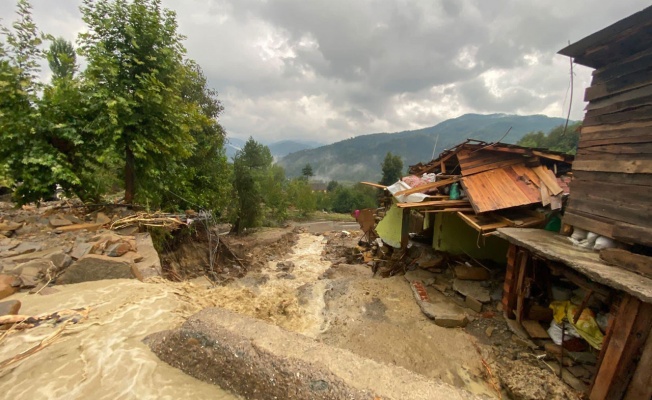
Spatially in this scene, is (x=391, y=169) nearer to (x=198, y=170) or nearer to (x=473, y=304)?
(x=198, y=170)

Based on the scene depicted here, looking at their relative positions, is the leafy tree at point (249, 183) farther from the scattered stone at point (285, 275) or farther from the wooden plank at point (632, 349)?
the wooden plank at point (632, 349)

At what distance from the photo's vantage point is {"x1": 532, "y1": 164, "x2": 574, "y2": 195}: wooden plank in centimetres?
659

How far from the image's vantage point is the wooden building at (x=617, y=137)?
4.38 meters

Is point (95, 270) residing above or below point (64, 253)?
below

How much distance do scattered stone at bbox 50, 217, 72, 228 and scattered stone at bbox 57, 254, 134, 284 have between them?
94.7 inches

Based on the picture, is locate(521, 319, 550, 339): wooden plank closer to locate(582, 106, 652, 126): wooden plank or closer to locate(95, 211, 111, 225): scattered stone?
locate(582, 106, 652, 126): wooden plank

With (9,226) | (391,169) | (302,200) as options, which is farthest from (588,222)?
(391,169)

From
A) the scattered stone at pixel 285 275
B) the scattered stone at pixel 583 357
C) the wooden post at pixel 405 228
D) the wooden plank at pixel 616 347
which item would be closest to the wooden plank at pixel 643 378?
the wooden plank at pixel 616 347

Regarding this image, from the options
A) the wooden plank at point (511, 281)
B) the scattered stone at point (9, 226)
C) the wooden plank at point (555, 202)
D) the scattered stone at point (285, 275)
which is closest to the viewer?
the scattered stone at point (9, 226)

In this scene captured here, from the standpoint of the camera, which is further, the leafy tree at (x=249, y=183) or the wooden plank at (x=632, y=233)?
the leafy tree at (x=249, y=183)

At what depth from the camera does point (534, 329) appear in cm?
558

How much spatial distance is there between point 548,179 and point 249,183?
68.2ft

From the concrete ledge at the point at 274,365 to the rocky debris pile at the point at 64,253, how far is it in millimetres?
2038

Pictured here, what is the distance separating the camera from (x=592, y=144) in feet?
17.5
